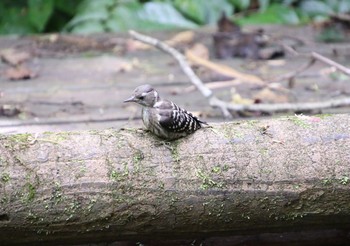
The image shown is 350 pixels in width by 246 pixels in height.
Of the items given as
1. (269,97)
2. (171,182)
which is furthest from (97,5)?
(171,182)

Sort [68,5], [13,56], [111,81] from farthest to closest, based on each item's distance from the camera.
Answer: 1. [68,5]
2. [13,56]
3. [111,81]

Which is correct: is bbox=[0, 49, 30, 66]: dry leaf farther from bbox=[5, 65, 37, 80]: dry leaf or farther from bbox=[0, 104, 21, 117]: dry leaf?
bbox=[0, 104, 21, 117]: dry leaf

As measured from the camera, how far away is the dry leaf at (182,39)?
4.62 meters

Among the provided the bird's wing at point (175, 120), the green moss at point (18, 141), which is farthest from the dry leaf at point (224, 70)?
the green moss at point (18, 141)

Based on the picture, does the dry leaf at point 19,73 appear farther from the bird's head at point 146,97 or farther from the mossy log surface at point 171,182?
the mossy log surface at point 171,182

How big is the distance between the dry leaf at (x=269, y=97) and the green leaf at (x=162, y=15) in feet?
5.32

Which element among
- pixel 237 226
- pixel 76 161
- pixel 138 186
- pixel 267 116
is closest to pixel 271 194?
pixel 237 226

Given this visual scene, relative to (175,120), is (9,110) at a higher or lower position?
lower

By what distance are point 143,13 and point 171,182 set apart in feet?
10.6

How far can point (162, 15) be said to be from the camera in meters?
5.18

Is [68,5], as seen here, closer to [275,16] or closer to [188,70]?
[275,16]

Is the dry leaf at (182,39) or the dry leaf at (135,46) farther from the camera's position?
the dry leaf at (182,39)

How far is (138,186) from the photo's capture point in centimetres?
207

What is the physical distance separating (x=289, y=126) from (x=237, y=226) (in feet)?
1.10
